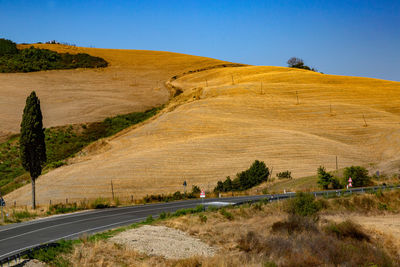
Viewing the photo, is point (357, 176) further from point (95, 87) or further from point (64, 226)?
point (95, 87)

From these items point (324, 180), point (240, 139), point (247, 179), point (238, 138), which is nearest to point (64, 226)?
point (324, 180)

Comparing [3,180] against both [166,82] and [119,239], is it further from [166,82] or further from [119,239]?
[166,82]

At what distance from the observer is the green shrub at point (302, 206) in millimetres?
29156

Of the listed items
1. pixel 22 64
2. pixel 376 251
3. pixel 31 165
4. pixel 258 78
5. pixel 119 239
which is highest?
pixel 22 64

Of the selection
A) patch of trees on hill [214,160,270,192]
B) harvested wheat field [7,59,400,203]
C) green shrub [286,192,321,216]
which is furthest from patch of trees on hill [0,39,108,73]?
green shrub [286,192,321,216]

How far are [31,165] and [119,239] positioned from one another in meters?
20.7

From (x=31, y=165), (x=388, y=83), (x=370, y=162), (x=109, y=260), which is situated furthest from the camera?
(x=388, y=83)

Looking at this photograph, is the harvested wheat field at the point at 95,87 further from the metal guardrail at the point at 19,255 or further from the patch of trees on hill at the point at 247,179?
the metal guardrail at the point at 19,255

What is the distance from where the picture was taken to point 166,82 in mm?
110375

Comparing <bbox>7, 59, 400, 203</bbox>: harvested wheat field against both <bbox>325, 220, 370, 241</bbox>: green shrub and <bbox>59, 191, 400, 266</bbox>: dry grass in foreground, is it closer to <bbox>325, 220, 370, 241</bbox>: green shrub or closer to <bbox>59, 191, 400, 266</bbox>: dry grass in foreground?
<bbox>59, 191, 400, 266</bbox>: dry grass in foreground

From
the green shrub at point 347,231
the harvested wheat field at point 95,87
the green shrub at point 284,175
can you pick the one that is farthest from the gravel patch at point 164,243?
the harvested wheat field at point 95,87

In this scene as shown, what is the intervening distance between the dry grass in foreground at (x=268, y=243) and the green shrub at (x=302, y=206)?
438 mm

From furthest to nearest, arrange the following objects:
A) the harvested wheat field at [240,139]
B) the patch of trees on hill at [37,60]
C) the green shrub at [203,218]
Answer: the patch of trees on hill at [37,60]
the harvested wheat field at [240,139]
the green shrub at [203,218]

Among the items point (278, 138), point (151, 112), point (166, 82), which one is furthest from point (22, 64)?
point (278, 138)
